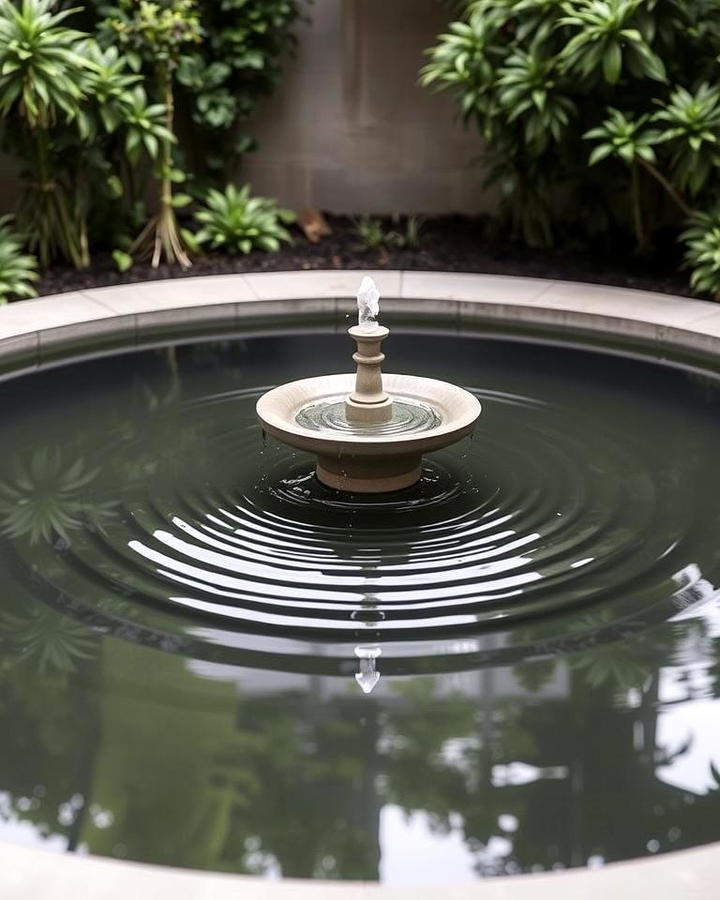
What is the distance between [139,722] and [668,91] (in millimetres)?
6408

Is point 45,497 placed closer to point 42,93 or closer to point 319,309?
point 319,309

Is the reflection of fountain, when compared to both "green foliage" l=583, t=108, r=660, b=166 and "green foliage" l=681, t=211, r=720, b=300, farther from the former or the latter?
"green foliage" l=583, t=108, r=660, b=166

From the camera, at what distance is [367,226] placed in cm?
986

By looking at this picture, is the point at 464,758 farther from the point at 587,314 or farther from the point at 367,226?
the point at 367,226

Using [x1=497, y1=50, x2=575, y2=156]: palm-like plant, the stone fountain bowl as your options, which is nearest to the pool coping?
[x1=497, y1=50, x2=575, y2=156]: palm-like plant

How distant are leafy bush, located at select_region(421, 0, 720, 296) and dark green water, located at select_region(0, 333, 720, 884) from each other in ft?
8.22

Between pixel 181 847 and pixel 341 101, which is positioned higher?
pixel 341 101

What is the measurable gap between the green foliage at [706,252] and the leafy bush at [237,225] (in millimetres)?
3008

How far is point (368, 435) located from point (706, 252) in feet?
12.5

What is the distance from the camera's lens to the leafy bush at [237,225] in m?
9.35

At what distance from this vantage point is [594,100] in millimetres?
8859

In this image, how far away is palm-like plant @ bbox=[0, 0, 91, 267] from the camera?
7.88 metres

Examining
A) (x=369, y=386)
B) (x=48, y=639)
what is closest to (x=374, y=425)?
(x=369, y=386)

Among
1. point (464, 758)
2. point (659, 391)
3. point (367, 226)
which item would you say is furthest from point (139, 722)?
point (367, 226)
